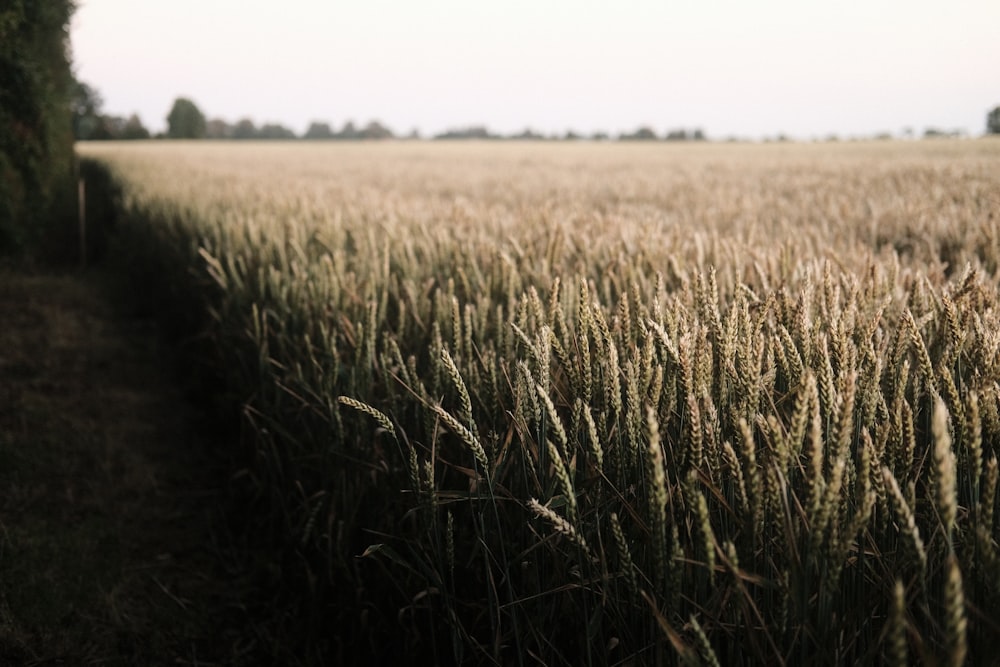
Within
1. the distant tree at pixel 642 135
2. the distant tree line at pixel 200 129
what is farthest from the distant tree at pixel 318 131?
the distant tree at pixel 642 135

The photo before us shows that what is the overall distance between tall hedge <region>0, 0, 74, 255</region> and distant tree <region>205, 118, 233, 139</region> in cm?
7751

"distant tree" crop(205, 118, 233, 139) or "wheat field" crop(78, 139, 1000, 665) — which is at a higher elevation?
"distant tree" crop(205, 118, 233, 139)

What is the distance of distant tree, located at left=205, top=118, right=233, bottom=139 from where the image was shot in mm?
80875

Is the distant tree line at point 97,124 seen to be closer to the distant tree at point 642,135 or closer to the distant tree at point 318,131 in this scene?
the distant tree at point 318,131

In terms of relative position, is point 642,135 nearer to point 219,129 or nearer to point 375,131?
point 375,131

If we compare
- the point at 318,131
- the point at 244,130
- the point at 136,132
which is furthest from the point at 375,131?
the point at 136,132

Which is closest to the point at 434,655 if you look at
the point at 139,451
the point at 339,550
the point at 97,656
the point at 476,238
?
the point at 339,550

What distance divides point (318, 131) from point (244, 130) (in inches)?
360

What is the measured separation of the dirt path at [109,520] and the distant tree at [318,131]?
3056 inches

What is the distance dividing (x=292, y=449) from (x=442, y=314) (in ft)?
2.53

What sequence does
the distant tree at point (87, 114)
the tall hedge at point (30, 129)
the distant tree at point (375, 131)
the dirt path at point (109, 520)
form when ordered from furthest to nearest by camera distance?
the distant tree at point (375, 131) → the distant tree at point (87, 114) → the tall hedge at point (30, 129) → the dirt path at point (109, 520)

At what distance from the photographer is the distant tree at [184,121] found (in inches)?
2525

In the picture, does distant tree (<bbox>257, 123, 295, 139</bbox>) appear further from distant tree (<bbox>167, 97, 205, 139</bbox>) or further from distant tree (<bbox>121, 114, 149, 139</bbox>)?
distant tree (<bbox>121, 114, 149, 139</bbox>)

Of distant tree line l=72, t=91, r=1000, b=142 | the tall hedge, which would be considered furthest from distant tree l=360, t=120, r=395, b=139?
the tall hedge
